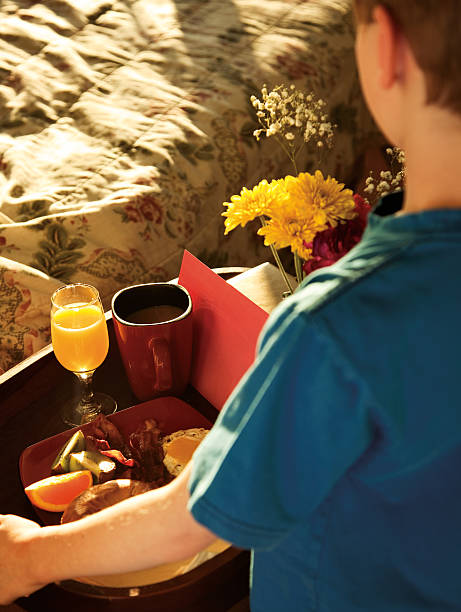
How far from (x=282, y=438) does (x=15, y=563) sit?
1.17 ft

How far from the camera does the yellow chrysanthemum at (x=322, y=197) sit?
2.82ft

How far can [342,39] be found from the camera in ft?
6.91

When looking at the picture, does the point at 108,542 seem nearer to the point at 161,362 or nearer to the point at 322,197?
the point at 161,362

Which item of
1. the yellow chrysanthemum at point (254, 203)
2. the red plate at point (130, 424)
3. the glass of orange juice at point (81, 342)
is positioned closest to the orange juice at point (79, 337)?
the glass of orange juice at point (81, 342)

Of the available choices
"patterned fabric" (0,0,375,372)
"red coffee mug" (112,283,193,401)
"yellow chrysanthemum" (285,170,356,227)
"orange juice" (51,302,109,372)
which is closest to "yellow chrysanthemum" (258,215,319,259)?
"yellow chrysanthemum" (285,170,356,227)

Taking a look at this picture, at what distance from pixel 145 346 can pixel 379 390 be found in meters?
0.49

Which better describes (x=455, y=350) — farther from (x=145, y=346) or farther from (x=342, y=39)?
(x=342, y=39)

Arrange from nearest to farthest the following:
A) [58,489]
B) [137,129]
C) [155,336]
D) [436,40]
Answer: [436,40]
[58,489]
[155,336]
[137,129]

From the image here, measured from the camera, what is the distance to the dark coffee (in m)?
0.98

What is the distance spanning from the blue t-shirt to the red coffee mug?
38cm

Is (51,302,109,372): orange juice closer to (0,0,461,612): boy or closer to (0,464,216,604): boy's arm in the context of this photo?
(0,464,216,604): boy's arm

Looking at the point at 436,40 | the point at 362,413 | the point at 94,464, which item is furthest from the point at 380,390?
the point at 94,464

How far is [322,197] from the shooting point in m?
0.88

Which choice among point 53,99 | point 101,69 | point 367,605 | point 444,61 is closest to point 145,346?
point 367,605
